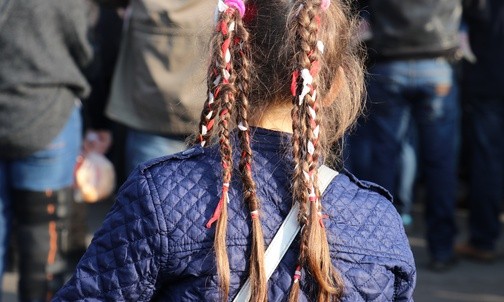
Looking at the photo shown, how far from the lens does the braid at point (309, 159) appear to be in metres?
1.85

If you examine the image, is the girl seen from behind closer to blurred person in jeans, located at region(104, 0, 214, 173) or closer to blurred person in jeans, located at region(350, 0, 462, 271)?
blurred person in jeans, located at region(104, 0, 214, 173)

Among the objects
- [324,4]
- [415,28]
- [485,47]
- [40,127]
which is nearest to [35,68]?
[40,127]

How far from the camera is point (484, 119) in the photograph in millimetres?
5418

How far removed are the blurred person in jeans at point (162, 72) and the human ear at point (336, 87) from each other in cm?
136

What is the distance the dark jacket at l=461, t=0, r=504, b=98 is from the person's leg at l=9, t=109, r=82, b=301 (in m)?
2.40

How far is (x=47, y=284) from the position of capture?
384 centimetres

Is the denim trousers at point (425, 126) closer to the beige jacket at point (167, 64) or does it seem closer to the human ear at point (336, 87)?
the beige jacket at point (167, 64)

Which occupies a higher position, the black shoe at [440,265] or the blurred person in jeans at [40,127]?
the blurred person in jeans at [40,127]

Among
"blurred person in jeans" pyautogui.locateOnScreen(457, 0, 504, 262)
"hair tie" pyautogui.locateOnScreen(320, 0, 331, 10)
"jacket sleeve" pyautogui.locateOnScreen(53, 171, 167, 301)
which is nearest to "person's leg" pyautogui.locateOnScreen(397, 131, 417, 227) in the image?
"blurred person in jeans" pyautogui.locateOnScreen(457, 0, 504, 262)

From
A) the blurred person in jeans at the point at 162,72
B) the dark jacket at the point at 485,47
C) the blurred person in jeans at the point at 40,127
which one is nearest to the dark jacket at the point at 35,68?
the blurred person in jeans at the point at 40,127

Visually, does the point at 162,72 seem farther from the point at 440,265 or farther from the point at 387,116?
the point at 440,265

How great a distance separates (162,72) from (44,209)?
2.43 ft

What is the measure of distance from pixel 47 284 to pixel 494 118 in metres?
2.76

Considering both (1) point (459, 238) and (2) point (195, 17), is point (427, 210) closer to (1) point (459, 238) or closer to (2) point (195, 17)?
(1) point (459, 238)
